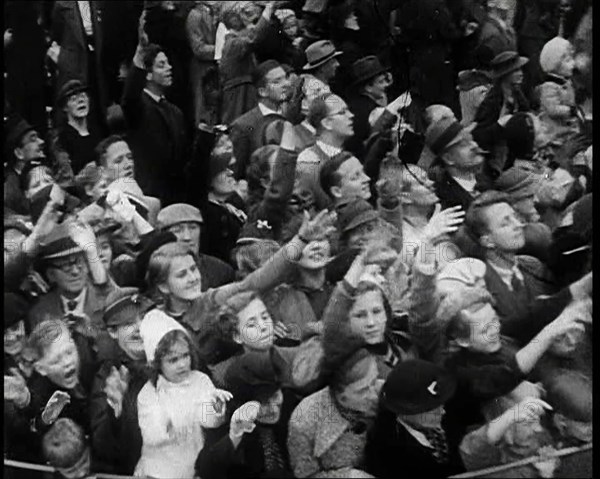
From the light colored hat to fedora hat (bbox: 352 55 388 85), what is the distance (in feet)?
3.65

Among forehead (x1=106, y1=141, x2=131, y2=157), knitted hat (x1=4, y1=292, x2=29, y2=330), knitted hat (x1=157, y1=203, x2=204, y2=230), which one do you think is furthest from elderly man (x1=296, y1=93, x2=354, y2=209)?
knitted hat (x1=4, y1=292, x2=29, y2=330)

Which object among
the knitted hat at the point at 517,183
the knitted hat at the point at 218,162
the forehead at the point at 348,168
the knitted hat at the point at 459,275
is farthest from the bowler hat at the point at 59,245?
the knitted hat at the point at 517,183

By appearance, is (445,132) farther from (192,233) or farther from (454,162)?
(192,233)

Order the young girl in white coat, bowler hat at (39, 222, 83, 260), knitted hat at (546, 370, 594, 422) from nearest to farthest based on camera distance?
knitted hat at (546, 370, 594, 422) < the young girl in white coat < bowler hat at (39, 222, 83, 260)

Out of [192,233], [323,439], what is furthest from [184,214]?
[323,439]

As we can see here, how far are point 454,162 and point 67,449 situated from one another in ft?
5.92

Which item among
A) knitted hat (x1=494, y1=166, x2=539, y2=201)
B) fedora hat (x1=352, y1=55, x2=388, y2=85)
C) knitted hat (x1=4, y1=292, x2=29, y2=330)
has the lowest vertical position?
knitted hat (x1=4, y1=292, x2=29, y2=330)

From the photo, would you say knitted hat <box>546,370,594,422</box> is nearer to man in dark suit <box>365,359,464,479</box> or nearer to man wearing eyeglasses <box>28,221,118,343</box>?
man in dark suit <box>365,359,464,479</box>

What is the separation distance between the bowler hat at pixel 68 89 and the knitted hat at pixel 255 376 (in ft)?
3.87

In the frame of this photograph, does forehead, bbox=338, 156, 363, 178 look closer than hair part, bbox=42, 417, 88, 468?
Yes

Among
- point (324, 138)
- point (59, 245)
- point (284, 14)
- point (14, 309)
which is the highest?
point (284, 14)

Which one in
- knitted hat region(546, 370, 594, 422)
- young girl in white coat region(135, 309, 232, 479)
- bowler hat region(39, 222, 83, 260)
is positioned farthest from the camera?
bowler hat region(39, 222, 83, 260)

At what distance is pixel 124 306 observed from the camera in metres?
3.75

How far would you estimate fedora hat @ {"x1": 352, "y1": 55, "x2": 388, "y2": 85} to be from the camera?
3639mm
